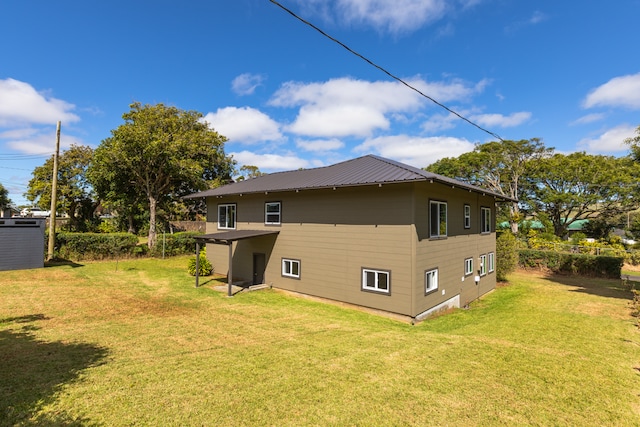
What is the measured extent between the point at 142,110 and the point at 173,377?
2812 cm

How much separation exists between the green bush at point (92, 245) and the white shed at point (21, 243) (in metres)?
3.14

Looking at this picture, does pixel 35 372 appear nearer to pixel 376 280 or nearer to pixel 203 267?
pixel 376 280

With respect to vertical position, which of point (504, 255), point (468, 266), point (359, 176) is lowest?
point (468, 266)

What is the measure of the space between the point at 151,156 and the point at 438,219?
2283 centimetres

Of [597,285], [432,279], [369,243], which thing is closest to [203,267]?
[369,243]

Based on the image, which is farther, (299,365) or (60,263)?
(60,263)

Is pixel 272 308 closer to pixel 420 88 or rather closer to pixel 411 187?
pixel 411 187

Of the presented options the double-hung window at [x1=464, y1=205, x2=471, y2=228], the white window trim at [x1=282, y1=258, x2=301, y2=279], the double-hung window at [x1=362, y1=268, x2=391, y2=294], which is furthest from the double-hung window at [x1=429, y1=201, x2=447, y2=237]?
the white window trim at [x1=282, y1=258, x2=301, y2=279]

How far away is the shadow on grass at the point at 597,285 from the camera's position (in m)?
16.2

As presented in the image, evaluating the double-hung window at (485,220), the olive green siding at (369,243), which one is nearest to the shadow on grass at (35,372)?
the olive green siding at (369,243)

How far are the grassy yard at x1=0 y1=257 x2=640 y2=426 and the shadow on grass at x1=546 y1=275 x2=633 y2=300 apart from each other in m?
4.56

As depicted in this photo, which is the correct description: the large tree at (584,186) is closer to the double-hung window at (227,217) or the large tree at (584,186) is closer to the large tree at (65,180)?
the double-hung window at (227,217)

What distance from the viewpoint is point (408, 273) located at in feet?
35.9

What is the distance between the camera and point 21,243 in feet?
59.4
